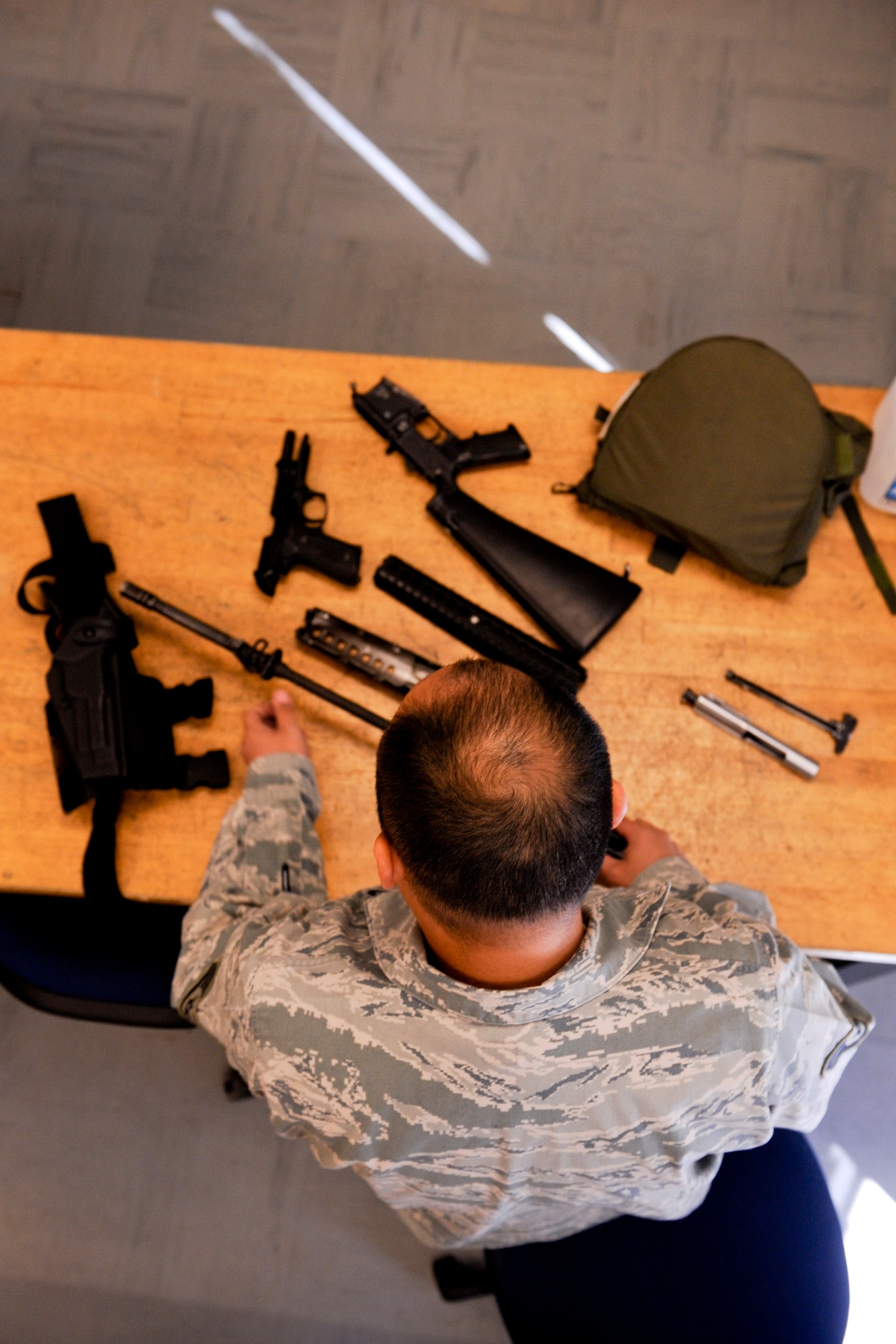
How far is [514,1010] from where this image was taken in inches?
35.4

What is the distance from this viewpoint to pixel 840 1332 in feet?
3.58

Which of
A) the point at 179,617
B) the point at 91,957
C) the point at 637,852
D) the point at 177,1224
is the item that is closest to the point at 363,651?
the point at 179,617

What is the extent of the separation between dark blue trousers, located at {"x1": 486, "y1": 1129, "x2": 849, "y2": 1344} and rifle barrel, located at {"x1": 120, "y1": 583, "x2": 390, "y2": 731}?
2.55 feet

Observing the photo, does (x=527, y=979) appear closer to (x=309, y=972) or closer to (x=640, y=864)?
(x=309, y=972)

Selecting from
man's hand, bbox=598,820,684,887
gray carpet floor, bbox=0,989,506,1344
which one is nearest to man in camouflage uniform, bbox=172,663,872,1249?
man's hand, bbox=598,820,684,887

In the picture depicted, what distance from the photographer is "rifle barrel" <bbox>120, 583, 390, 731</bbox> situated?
1394mm

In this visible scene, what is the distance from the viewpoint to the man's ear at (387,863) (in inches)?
34.3

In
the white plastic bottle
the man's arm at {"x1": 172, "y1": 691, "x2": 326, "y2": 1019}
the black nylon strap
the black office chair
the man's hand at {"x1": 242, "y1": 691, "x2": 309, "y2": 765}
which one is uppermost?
A: the white plastic bottle

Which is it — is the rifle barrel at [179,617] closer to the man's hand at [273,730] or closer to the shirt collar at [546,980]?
the man's hand at [273,730]

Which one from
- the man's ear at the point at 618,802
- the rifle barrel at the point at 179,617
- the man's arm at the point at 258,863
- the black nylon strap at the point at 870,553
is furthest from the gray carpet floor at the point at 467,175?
the man's ear at the point at 618,802

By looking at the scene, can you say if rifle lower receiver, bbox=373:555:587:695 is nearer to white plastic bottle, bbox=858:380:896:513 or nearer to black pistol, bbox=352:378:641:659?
black pistol, bbox=352:378:641:659

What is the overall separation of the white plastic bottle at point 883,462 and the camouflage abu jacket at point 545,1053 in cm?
76

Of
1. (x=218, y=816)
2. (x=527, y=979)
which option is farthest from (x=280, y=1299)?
(x=527, y=979)

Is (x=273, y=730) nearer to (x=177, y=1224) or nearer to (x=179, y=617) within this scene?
(x=179, y=617)
